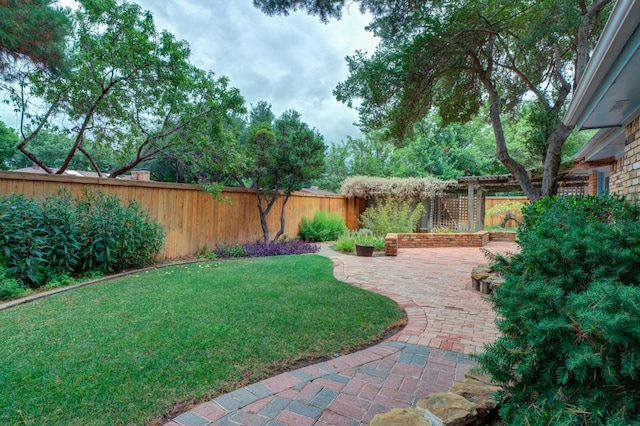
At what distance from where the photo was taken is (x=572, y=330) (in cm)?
130

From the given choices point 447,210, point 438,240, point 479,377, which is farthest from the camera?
point 447,210

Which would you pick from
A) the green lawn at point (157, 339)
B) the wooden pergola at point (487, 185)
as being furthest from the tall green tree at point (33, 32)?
the wooden pergola at point (487, 185)

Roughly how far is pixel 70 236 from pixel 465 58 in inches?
316

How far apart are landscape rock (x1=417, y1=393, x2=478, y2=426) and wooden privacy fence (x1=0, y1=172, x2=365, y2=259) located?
6104mm

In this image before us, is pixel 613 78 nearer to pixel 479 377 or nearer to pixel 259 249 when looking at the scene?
pixel 479 377

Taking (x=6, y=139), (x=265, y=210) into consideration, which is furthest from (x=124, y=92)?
(x=6, y=139)

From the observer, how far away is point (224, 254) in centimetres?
788

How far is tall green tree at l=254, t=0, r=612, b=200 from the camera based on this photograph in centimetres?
580

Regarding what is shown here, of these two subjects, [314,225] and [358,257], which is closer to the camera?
[358,257]

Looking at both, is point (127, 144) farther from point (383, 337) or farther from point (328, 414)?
point (328, 414)

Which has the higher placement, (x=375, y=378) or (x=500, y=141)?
(x=500, y=141)

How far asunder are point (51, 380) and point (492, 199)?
62.8 ft

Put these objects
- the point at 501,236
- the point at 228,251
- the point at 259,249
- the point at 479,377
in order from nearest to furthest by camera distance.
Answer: the point at 479,377 → the point at 228,251 → the point at 259,249 → the point at 501,236

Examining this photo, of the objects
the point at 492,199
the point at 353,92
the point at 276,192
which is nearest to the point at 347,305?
the point at 353,92
